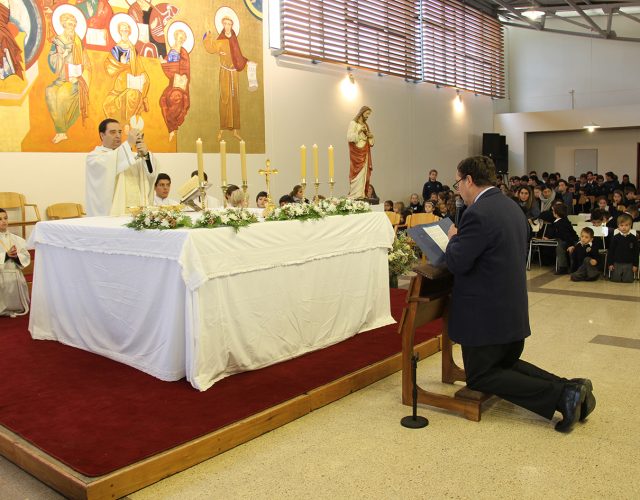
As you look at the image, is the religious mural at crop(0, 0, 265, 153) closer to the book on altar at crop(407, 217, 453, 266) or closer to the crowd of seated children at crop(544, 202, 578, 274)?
the crowd of seated children at crop(544, 202, 578, 274)

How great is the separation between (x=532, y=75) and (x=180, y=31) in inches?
560

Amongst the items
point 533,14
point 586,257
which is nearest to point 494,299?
point 586,257

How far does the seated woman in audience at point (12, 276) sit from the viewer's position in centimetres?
682

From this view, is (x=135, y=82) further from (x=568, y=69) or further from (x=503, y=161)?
(x=568, y=69)

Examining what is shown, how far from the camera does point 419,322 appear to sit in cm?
432

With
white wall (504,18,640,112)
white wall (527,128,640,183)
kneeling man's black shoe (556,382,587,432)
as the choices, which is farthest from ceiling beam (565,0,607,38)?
kneeling man's black shoe (556,382,587,432)

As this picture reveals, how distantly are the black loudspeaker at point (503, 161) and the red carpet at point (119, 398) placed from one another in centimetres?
1557

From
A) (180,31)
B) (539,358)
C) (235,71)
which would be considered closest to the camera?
(539,358)

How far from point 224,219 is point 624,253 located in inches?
279

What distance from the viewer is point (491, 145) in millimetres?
20031

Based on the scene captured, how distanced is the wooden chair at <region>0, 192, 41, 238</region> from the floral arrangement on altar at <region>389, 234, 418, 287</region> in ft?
16.1

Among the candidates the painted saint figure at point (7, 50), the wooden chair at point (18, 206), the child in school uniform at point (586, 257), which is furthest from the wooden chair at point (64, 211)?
the child in school uniform at point (586, 257)

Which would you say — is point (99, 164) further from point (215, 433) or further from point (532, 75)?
point (532, 75)

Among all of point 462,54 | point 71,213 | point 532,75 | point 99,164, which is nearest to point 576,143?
point 532,75
